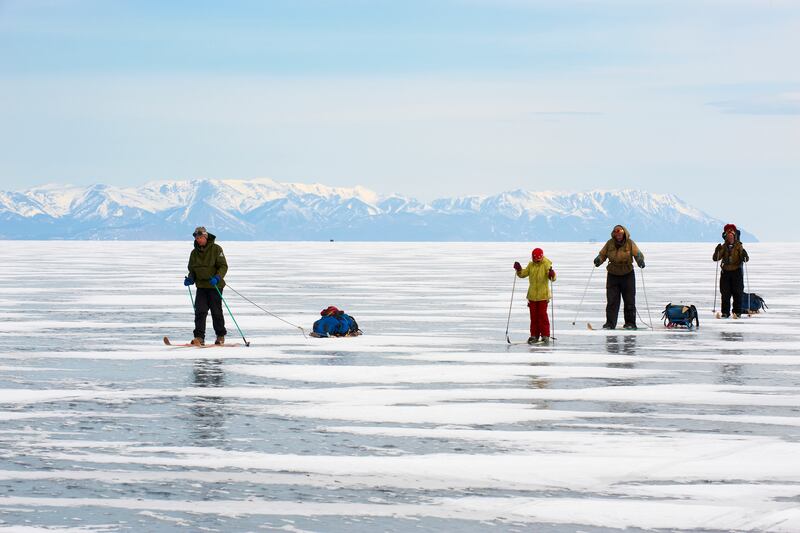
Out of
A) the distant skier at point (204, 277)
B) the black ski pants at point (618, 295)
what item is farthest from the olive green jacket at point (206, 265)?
the black ski pants at point (618, 295)

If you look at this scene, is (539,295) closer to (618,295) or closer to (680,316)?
(618,295)

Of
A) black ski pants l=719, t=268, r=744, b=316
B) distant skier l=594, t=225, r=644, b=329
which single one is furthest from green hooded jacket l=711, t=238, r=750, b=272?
distant skier l=594, t=225, r=644, b=329

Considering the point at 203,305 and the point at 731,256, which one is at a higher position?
the point at 731,256

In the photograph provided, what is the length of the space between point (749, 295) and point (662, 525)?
19443mm

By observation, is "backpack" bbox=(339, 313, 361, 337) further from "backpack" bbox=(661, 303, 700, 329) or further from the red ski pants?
"backpack" bbox=(661, 303, 700, 329)

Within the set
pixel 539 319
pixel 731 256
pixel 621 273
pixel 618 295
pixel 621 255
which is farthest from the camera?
pixel 731 256

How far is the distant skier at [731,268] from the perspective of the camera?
24.3 m

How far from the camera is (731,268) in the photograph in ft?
80.2

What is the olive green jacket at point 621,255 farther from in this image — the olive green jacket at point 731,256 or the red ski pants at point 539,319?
the olive green jacket at point 731,256

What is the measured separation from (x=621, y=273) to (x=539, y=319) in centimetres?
322

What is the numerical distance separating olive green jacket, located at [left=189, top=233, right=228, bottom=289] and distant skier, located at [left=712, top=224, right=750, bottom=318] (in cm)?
1052

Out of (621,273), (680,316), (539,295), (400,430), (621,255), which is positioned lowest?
(400,430)

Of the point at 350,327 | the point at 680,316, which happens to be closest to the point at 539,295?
the point at 350,327

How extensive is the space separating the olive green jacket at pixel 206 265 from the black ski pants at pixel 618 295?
694 cm
